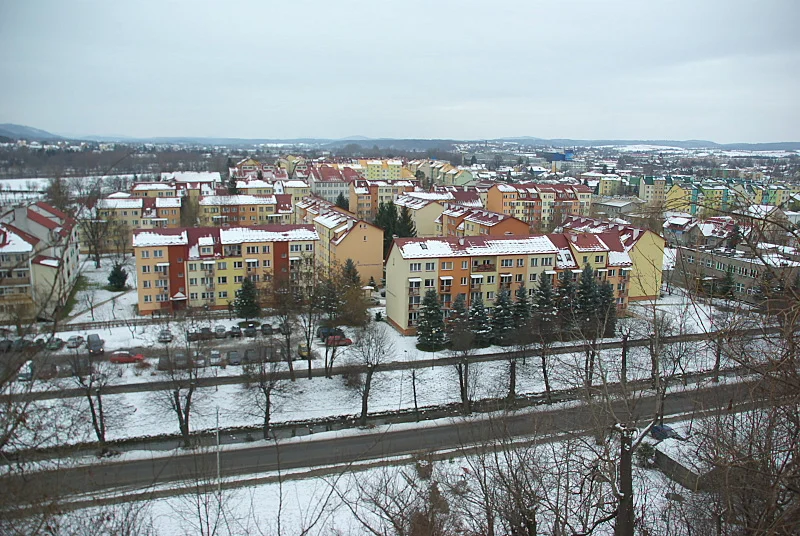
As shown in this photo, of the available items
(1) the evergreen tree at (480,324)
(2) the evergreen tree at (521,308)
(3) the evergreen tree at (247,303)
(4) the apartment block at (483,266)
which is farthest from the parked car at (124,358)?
(2) the evergreen tree at (521,308)

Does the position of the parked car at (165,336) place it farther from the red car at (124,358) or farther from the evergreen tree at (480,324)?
the evergreen tree at (480,324)

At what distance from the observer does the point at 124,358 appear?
1105cm

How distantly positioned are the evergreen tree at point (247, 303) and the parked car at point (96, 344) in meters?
2.89

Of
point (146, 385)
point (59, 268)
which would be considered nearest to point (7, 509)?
point (59, 268)

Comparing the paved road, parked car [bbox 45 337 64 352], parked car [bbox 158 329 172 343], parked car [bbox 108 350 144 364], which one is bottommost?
the paved road

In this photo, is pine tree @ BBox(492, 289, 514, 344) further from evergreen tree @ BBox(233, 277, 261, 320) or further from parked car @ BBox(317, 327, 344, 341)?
evergreen tree @ BBox(233, 277, 261, 320)

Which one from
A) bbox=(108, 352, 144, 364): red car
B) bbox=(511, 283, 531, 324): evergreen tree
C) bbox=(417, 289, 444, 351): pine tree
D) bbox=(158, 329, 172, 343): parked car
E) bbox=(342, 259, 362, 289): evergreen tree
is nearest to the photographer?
bbox=(108, 352, 144, 364): red car

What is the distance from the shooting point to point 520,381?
35.3 ft

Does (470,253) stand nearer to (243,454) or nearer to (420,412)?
(420,412)

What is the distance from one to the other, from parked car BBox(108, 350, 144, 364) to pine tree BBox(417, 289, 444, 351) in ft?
17.7

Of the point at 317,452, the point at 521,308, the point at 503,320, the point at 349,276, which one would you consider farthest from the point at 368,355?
the point at 349,276

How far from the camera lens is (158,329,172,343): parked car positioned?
12.1m

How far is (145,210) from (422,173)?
1179 inches

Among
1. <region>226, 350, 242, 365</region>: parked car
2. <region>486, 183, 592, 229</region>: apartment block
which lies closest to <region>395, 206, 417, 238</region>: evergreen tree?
<region>486, 183, 592, 229</region>: apartment block
